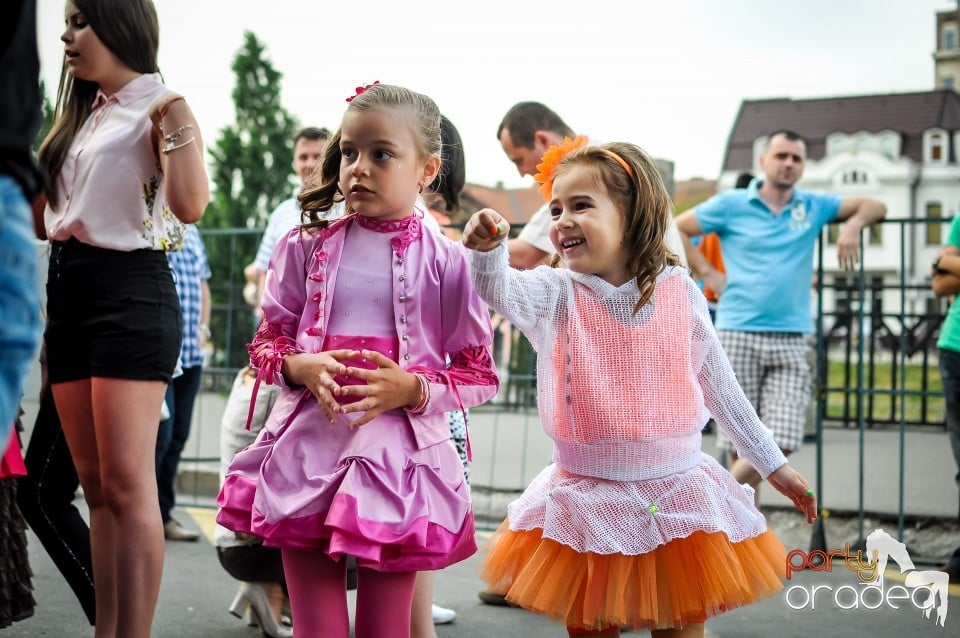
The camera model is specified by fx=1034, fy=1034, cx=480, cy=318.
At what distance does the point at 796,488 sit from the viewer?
263 cm

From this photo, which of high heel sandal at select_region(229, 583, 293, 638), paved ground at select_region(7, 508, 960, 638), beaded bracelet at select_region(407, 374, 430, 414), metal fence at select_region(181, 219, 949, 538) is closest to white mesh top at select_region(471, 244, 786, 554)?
beaded bracelet at select_region(407, 374, 430, 414)

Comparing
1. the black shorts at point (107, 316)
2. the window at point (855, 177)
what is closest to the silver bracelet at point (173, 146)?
the black shorts at point (107, 316)

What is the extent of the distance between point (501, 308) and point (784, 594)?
2.69 m

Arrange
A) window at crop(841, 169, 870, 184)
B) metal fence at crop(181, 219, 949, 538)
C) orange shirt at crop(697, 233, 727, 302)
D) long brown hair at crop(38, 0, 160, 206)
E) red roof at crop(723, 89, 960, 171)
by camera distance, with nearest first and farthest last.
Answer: long brown hair at crop(38, 0, 160, 206)
orange shirt at crop(697, 233, 727, 302)
metal fence at crop(181, 219, 949, 538)
window at crop(841, 169, 870, 184)
red roof at crop(723, 89, 960, 171)

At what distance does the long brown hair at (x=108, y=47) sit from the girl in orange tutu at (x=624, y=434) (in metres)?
1.16

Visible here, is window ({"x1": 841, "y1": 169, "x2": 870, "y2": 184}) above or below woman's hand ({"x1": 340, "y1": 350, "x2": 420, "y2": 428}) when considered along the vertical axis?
above

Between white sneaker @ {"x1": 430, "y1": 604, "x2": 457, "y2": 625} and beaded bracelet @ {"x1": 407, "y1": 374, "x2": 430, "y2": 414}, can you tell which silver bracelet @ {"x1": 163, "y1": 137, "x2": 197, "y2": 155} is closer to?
beaded bracelet @ {"x1": 407, "y1": 374, "x2": 430, "y2": 414}

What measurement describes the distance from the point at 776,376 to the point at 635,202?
2735 mm

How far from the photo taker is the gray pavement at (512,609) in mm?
3912

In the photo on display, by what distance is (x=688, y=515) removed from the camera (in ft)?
8.18

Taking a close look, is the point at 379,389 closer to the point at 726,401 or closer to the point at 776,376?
the point at 726,401

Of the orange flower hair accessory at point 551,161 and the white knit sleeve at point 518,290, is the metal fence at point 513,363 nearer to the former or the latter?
the orange flower hair accessory at point 551,161

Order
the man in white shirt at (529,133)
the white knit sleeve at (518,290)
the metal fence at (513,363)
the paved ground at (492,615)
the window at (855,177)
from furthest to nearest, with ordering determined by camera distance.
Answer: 1. the window at (855,177)
2. the metal fence at (513,363)
3. the man in white shirt at (529,133)
4. the paved ground at (492,615)
5. the white knit sleeve at (518,290)

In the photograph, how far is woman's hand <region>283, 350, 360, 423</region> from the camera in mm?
2162
